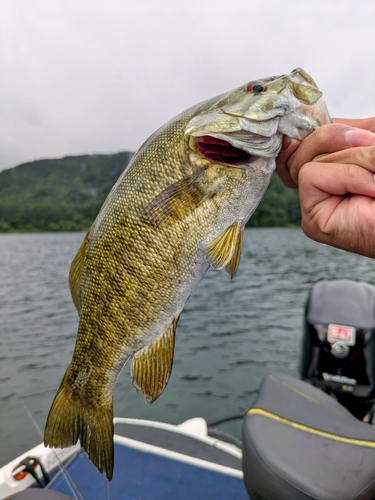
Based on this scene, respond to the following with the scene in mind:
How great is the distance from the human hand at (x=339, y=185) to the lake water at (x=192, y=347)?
310 centimetres

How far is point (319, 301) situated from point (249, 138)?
3860mm

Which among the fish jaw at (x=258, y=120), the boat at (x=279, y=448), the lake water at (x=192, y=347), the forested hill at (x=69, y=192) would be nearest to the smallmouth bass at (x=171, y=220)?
the fish jaw at (x=258, y=120)

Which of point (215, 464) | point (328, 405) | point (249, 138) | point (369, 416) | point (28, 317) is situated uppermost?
point (249, 138)

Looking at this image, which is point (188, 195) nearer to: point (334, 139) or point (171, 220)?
point (171, 220)

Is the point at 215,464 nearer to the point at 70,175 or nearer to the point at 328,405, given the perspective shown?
the point at 328,405

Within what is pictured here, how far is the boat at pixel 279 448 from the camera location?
8.54ft

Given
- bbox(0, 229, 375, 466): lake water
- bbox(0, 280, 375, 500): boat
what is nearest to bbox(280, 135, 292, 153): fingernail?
bbox(0, 280, 375, 500): boat

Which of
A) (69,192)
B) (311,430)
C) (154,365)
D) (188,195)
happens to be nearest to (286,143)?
(188,195)

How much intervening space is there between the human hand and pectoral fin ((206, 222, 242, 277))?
363 millimetres

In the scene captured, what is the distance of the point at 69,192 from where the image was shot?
1745 inches

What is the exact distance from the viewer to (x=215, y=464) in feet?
13.4

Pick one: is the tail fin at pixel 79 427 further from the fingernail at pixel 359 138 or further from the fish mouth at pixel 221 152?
the fingernail at pixel 359 138

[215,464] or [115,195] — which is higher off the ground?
[115,195]

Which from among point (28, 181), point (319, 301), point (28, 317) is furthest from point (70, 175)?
point (319, 301)
